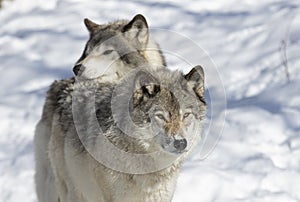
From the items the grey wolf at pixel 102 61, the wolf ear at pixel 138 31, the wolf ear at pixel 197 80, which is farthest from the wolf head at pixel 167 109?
the wolf ear at pixel 138 31

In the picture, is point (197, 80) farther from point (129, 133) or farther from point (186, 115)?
point (129, 133)

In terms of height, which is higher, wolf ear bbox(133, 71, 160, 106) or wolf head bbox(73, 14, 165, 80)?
wolf ear bbox(133, 71, 160, 106)

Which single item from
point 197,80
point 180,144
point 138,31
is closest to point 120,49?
point 138,31

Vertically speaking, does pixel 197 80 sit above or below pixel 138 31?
above

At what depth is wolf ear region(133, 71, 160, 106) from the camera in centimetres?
477

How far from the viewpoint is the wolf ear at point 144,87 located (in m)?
4.77

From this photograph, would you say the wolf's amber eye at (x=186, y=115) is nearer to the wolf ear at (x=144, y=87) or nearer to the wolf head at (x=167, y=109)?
the wolf head at (x=167, y=109)

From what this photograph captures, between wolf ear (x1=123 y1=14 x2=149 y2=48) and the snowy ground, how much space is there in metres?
1.38

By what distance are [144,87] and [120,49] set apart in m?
1.66

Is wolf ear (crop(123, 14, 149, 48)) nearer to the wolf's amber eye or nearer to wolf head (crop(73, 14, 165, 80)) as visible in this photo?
wolf head (crop(73, 14, 165, 80))

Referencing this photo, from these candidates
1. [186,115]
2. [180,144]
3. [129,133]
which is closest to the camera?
[180,144]

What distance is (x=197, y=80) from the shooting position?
4.92 m

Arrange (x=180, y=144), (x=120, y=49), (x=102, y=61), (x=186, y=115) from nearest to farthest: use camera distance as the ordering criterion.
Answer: (x=180, y=144), (x=186, y=115), (x=102, y=61), (x=120, y=49)

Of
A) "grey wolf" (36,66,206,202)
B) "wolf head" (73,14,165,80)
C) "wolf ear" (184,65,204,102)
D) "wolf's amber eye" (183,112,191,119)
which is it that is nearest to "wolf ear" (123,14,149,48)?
"wolf head" (73,14,165,80)
